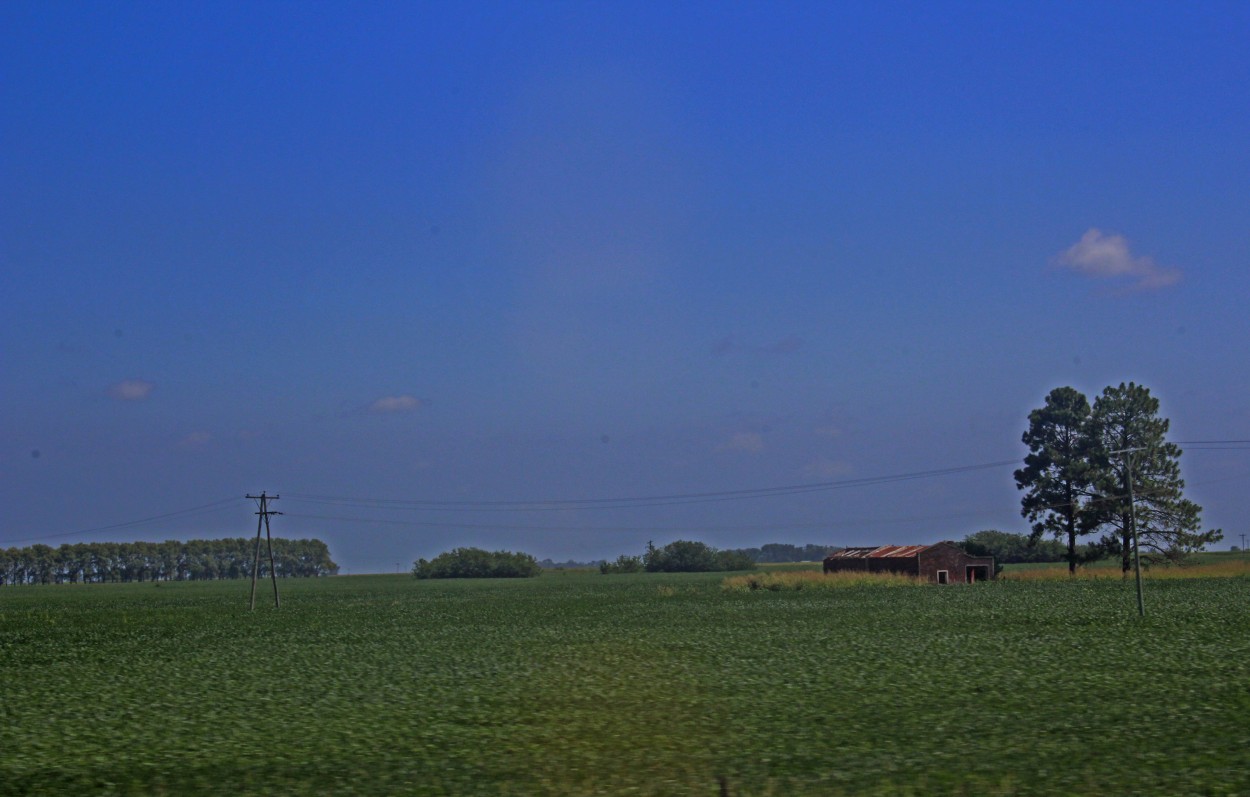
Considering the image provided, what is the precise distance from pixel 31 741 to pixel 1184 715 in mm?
23944

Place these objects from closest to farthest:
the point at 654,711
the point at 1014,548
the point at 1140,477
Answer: the point at 654,711, the point at 1140,477, the point at 1014,548

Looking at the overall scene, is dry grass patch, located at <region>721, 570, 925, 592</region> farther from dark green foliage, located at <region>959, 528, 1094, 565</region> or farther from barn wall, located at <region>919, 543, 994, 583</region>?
dark green foliage, located at <region>959, 528, 1094, 565</region>

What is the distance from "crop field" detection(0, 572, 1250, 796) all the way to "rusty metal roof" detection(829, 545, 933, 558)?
55.8 metres

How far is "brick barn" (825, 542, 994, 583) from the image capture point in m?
107

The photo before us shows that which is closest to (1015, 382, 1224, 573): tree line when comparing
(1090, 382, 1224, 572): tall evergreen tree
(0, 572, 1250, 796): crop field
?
(1090, 382, 1224, 572): tall evergreen tree

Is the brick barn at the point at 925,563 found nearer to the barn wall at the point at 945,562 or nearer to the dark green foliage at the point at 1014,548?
the barn wall at the point at 945,562

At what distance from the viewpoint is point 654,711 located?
85.9 feet

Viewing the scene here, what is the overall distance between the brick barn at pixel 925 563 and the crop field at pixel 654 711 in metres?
53.6

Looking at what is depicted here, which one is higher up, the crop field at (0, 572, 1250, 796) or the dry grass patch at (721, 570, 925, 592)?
the crop field at (0, 572, 1250, 796)

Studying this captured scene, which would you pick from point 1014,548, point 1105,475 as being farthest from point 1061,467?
point 1014,548

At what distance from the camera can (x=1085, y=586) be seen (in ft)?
286

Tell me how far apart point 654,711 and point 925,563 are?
8602cm

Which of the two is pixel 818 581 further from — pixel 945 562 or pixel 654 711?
pixel 654 711

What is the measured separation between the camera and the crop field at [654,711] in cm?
1881
